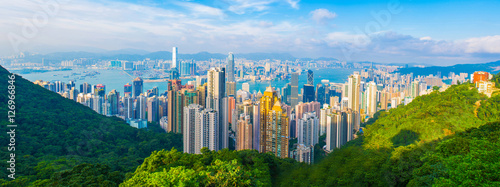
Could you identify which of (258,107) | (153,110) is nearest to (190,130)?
(258,107)

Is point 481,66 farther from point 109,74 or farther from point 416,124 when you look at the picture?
point 109,74

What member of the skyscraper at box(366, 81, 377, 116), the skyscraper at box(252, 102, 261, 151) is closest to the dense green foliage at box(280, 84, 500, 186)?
the skyscraper at box(252, 102, 261, 151)

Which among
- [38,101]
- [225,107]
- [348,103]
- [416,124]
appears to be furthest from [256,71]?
[416,124]

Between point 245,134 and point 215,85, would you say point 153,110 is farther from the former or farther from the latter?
point 245,134

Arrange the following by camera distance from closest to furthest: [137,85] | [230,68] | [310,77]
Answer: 1. [310,77]
2. [137,85]
3. [230,68]

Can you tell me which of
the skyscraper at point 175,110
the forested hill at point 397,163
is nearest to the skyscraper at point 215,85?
the skyscraper at point 175,110

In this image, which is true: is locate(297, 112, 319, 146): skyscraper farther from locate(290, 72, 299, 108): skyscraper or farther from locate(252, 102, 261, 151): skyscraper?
locate(290, 72, 299, 108): skyscraper
